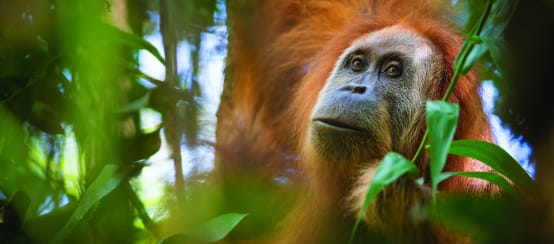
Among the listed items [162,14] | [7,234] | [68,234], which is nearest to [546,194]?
[68,234]

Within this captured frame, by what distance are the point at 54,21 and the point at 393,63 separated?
1.38 metres

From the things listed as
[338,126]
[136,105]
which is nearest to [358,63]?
[338,126]

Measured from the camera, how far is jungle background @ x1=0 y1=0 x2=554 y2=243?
5.25 feet

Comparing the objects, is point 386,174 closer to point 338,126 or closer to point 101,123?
point 101,123

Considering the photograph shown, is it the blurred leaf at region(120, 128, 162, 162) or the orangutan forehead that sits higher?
the orangutan forehead

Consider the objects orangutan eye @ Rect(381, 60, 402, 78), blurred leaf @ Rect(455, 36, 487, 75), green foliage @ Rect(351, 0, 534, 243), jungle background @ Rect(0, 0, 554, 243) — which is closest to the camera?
green foliage @ Rect(351, 0, 534, 243)

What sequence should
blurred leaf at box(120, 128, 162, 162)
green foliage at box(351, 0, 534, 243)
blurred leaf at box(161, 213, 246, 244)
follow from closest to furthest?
green foliage at box(351, 0, 534, 243) → blurred leaf at box(161, 213, 246, 244) → blurred leaf at box(120, 128, 162, 162)

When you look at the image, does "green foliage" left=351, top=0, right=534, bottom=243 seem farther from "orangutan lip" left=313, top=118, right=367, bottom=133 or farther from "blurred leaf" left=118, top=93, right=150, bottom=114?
"orangutan lip" left=313, top=118, right=367, bottom=133

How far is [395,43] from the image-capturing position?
9.00 ft

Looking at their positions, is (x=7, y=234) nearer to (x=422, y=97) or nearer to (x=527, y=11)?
(x=527, y=11)

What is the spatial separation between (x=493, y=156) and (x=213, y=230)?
69 cm

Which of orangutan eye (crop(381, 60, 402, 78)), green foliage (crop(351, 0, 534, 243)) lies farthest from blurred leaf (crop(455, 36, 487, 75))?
orangutan eye (crop(381, 60, 402, 78))

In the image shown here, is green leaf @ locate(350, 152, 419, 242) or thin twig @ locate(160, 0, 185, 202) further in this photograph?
thin twig @ locate(160, 0, 185, 202)

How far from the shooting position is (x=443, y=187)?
2367mm
